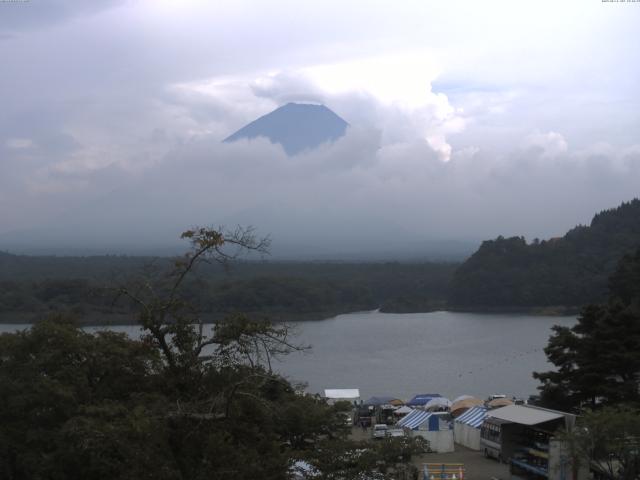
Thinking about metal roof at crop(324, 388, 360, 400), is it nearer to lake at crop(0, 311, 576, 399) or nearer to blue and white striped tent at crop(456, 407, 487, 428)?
lake at crop(0, 311, 576, 399)

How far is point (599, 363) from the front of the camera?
9.85 meters

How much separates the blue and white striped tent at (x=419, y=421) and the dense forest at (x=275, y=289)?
11.5 metres

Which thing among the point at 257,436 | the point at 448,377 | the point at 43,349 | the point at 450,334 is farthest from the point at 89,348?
the point at 450,334

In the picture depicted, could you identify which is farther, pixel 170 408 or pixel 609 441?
pixel 609 441

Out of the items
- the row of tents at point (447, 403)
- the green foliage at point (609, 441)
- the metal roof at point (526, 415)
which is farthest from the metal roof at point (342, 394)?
the green foliage at point (609, 441)

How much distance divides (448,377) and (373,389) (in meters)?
2.55

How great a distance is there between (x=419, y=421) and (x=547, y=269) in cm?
3438

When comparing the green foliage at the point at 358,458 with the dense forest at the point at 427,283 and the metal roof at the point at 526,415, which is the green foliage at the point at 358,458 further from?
the dense forest at the point at 427,283

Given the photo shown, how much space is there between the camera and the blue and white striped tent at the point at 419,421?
10.3 metres

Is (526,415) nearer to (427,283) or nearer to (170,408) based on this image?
(170,408)

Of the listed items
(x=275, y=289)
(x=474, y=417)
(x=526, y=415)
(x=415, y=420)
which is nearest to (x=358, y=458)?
(x=526, y=415)

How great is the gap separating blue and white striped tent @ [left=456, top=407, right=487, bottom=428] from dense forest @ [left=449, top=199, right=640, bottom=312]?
1165 inches

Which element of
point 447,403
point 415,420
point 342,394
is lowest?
point 342,394

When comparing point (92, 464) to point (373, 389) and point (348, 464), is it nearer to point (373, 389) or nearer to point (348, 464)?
point (348, 464)
